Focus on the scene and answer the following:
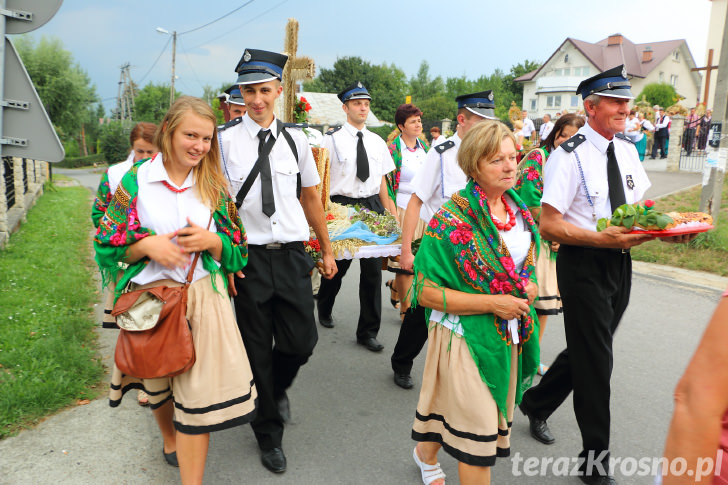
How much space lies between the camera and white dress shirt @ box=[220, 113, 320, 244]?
3391 millimetres

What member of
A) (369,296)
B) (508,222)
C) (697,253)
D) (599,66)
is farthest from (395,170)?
(599,66)

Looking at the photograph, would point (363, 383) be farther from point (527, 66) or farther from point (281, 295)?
point (527, 66)

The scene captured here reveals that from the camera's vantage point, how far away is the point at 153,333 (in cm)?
264

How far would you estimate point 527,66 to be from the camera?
3068 inches

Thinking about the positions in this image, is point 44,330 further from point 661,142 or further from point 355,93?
point 661,142

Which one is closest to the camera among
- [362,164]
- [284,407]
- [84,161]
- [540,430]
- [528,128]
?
[540,430]

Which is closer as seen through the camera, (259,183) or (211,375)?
(211,375)

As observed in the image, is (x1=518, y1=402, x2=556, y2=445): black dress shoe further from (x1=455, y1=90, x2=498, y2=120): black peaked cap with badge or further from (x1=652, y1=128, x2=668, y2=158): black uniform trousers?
(x1=652, y1=128, x2=668, y2=158): black uniform trousers

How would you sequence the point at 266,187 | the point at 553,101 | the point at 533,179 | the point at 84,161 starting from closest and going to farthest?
the point at 266,187
the point at 533,179
the point at 84,161
the point at 553,101

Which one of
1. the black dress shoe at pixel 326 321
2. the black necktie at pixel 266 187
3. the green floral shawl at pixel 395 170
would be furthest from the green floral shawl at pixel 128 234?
the green floral shawl at pixel 395 170

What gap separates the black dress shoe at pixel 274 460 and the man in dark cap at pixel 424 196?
4.67 ft

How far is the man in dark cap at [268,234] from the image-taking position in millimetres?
3389

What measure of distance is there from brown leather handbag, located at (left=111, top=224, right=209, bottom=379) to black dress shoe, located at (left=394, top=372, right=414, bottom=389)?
2312 millimetres

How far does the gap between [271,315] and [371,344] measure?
208 cm
